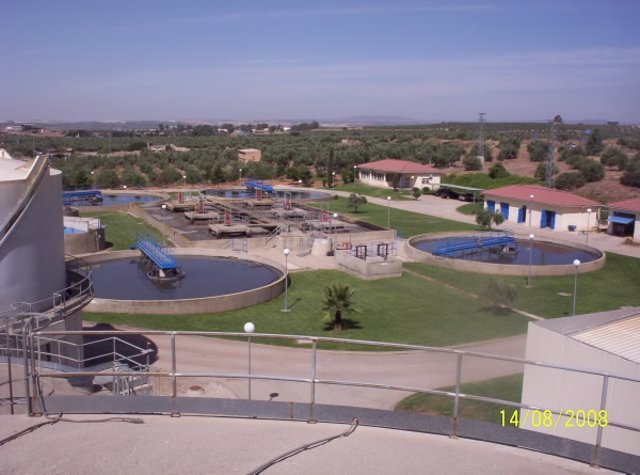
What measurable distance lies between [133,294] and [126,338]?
5.78m

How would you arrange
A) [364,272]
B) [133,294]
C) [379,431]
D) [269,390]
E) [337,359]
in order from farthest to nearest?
[364,272] → [133,294] → [337,359] → [269,390] → [379,431]

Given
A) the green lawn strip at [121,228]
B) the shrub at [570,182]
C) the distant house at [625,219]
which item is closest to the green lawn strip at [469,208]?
the distant house at [625,219]

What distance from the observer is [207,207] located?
44062mm

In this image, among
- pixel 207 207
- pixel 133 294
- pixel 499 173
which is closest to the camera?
pixel 133 294

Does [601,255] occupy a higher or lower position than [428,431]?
lower

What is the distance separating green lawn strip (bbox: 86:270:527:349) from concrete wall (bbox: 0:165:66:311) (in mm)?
5904

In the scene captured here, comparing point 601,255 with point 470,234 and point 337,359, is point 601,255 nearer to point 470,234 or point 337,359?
point 470,234

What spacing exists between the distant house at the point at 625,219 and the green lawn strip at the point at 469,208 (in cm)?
958

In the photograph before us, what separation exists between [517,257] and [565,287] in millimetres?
6757

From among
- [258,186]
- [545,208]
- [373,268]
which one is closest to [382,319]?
[373,268]

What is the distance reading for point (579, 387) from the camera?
417 inches

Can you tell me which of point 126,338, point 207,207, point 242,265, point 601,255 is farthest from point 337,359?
point 207,207

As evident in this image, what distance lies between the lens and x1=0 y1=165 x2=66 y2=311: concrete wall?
13.1 metres

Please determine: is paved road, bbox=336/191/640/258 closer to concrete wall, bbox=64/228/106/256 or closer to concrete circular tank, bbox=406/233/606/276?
concrete circular tank, bbox=406/233/606/276
